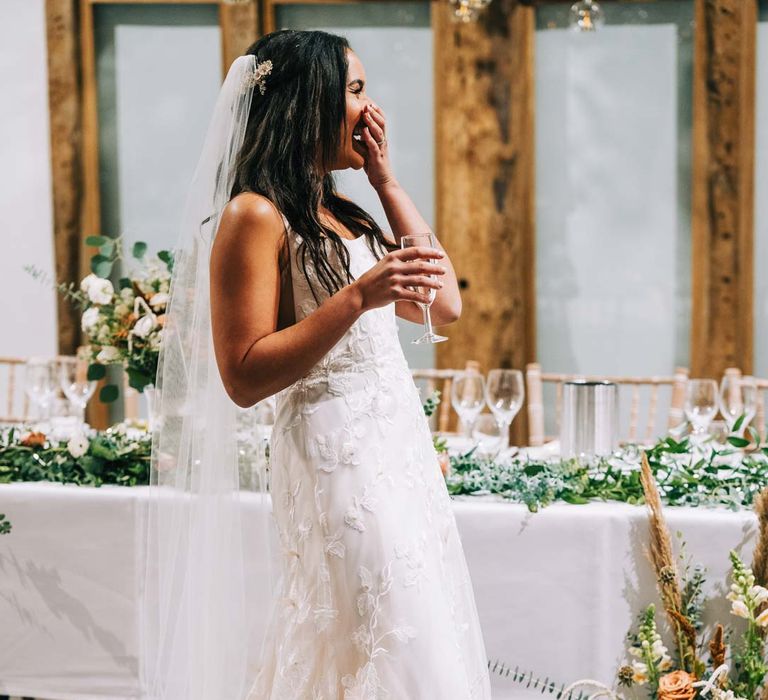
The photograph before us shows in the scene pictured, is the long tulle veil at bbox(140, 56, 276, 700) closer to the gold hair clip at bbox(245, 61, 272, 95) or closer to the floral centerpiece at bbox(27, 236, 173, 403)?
the gold hair clip at bbox(245, 61, 272, 95)

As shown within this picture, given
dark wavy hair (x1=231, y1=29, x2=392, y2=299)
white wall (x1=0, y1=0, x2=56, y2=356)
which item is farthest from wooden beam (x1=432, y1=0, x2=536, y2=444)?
dark wavy hair (x1=231, y1=29, x2=392, y2=299)

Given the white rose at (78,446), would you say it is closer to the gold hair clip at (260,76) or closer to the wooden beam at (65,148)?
the gold hair clip at (260,76)

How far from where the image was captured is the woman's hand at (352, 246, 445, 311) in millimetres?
1569

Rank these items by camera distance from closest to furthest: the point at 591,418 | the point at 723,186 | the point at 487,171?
the point at 591,418 < the point at 723,186 < the point at 487,171

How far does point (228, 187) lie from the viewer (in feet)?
6.29

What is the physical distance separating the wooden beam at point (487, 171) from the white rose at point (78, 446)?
269cm

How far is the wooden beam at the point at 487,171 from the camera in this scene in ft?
16.1

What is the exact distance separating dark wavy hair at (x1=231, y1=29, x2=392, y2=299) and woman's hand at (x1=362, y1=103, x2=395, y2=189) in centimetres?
7

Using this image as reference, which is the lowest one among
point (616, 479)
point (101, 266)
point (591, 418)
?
point (616, 479)

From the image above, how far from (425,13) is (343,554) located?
154 inches

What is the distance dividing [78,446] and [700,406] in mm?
1537

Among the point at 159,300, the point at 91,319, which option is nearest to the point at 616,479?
the point at 159,300

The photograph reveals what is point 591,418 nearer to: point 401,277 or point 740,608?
point 740,608

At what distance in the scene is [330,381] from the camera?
1748 mm
